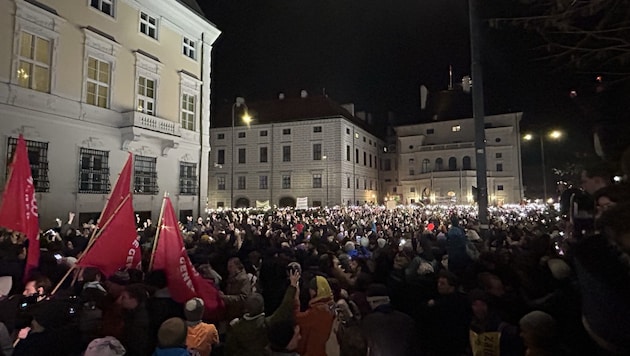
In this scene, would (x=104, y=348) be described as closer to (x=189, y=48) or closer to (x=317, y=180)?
(x=189, y=48)

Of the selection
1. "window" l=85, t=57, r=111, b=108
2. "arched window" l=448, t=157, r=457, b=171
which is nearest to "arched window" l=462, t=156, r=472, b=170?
"arched window" l=448, t=157, r=457, b=171

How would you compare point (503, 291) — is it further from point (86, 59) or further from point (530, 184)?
point (530, 184)

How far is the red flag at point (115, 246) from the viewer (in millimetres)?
6242

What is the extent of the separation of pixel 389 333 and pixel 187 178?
24.2m

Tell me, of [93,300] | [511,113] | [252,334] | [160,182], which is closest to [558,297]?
[252,334]

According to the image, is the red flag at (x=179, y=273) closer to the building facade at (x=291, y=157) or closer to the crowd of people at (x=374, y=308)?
the crowd of people at (x=374, y=308)

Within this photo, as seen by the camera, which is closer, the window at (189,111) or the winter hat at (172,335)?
the winter hat at (172,335)

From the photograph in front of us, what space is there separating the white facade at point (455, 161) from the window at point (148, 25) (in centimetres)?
4153

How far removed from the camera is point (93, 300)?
4.75 m

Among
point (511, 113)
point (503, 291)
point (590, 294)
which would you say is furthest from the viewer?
point (511, 113)

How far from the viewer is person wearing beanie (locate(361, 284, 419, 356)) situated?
4020mm

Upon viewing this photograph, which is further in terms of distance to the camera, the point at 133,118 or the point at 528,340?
the point at 133,118

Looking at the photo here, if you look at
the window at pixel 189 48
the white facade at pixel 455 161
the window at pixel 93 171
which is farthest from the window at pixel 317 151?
the window at pixel 93 171

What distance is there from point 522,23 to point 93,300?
711cm
